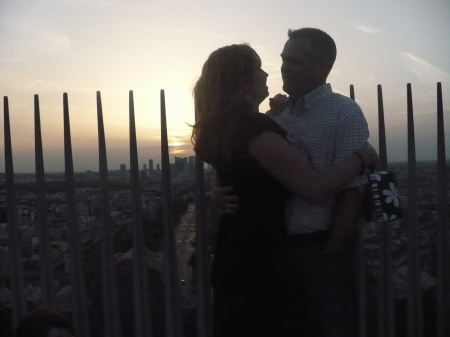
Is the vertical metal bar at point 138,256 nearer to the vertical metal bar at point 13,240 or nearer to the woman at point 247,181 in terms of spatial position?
the vertical metal bar at point 13,240

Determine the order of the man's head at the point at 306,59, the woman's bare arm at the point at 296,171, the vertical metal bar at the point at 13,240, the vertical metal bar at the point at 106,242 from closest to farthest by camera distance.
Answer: the woman's bare arm at the point at 296,171 → the man's head at the point at 306,59 → the vertical metal bar at the point at 106,242 → the vertical metal bar at the point at 13,240

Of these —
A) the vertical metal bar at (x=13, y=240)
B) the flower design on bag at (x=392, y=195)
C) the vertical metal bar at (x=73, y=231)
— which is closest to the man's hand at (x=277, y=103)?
the flower design on bag at (x=392, y=195)

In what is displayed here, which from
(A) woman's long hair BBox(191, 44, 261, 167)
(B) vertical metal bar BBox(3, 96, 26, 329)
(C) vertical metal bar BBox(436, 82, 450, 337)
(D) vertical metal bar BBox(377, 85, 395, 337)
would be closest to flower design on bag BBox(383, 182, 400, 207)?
(A) woman's long hair BBox(191, 44, 261, 167)

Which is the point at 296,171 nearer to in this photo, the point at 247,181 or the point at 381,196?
the point at 247,181

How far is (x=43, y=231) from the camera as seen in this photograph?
3.07m

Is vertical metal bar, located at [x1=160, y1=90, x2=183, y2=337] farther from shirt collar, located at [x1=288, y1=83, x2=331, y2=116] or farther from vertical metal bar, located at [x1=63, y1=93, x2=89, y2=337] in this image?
shirt collar, located at [x1=288, y1=83, x2=331, y2=116]

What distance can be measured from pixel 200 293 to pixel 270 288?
102cm

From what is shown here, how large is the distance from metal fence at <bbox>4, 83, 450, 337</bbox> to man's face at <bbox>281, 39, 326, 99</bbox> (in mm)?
811

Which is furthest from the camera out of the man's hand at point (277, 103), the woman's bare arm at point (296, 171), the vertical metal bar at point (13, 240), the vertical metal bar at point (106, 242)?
the vertical metal bar at point (13, 240)

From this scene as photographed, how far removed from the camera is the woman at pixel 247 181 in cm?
190

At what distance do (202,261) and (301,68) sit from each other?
4.28ft

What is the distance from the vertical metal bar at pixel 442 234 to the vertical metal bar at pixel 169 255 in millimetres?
1468

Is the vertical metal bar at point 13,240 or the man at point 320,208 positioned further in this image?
the vertical metal bar at point 13,240

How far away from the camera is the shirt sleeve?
1970 mm
